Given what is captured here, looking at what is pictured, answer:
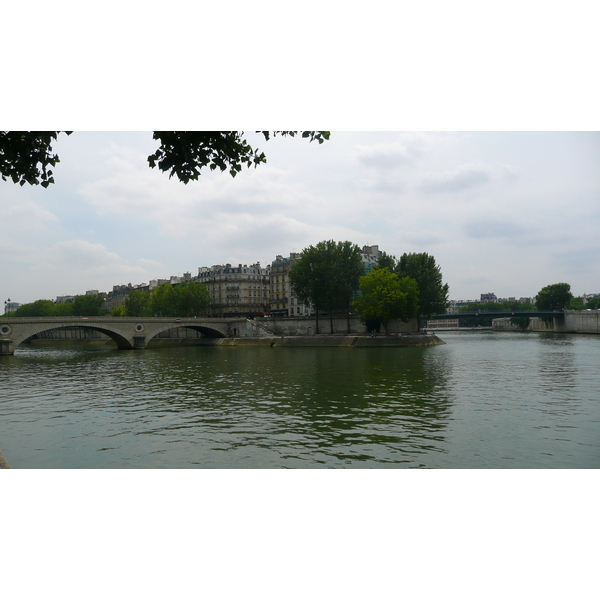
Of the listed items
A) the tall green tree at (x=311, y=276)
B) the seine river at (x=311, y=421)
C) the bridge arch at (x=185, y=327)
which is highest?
the tall green tree at (x=311, y=276)

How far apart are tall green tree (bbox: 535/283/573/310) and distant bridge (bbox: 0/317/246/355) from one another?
61.5 m

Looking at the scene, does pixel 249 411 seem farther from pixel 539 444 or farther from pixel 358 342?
pixel 358 342

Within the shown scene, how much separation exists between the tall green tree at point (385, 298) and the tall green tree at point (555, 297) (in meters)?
52.4

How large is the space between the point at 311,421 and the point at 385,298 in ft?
125

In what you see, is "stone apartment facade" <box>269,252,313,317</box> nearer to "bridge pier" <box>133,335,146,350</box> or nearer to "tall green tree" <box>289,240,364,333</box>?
"tall green tree" <box>289,240,364,333</box>

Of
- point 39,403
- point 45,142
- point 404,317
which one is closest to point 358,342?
point 404,317

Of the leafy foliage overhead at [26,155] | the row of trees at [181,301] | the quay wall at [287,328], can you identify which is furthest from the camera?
the row of trees at [181,301]

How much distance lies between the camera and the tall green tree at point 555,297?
301 feet

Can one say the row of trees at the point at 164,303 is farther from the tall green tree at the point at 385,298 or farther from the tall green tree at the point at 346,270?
the tall green tree at the point at 385,298

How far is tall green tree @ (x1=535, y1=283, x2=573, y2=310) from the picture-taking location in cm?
9181

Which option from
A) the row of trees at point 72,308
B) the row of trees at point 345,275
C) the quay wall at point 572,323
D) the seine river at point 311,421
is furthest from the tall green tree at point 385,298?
the row of trees at point 72,308

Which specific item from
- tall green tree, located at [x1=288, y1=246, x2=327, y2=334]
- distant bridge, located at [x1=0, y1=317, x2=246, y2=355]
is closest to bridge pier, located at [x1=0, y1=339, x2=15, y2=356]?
distant bridge, located at [x1=0, y1=317, x2=246, y2=355]

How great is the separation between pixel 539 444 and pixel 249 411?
734 centimetres

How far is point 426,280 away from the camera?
58594 mm
